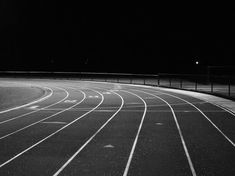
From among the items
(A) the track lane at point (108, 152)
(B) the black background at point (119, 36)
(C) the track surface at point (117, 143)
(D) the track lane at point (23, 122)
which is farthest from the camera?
(B) the black background at point (119, 36)

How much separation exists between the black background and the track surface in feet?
161

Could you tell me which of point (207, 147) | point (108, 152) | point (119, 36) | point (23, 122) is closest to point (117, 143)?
point (108, 152)

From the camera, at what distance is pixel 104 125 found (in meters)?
13.6

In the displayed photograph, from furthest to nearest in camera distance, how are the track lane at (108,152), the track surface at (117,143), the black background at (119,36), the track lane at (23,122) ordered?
the black background at (119,36)
the track lane at (23,122)
the track surface at (117,143)
the track lane at (108,152)

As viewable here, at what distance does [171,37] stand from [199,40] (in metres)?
6.44

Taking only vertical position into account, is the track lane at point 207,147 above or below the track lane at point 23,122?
below

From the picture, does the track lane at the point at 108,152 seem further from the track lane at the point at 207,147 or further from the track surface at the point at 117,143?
the track lane at the point at 207,147

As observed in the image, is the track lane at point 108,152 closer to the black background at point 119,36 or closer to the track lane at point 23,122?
the track lane at point 23,122

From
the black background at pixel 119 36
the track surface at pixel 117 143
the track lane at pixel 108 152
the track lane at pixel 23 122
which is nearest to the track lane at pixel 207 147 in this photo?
the track surface at pixel 117 143

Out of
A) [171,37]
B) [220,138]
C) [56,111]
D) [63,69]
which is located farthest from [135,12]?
[220,138]

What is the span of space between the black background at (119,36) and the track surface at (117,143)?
161 ft

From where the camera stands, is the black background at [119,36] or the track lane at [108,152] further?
the black background at [119,36]

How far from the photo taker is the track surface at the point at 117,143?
7.51 metres

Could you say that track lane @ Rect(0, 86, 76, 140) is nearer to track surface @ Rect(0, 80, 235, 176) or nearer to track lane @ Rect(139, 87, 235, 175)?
track surface @ Rect(0, 80, 235, 176)
